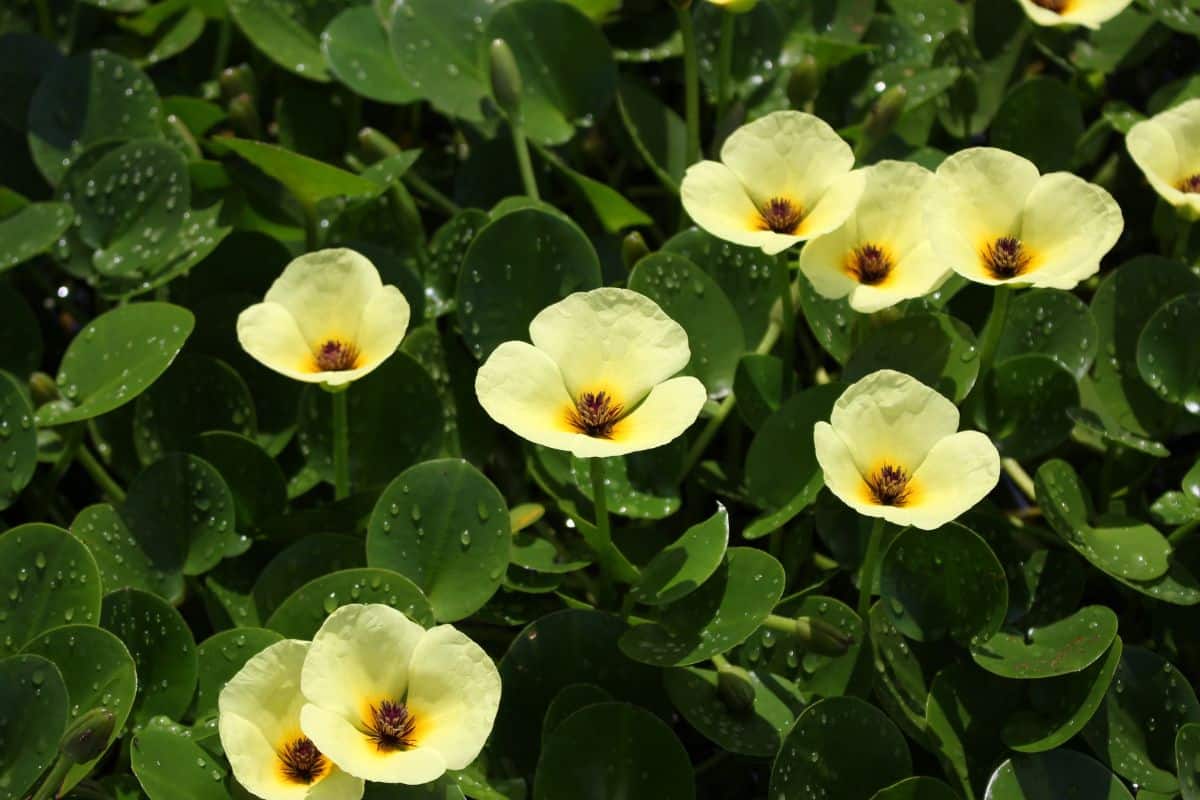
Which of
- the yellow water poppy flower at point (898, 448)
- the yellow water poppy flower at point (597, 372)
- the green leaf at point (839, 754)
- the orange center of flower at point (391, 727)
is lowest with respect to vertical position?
the green leaf at point (839, 754)

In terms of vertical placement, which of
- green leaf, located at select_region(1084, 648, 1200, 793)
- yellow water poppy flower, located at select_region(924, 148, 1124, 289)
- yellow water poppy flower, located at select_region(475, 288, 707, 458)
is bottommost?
green leaf, located at select_region(1084, 648, 1200, 793)

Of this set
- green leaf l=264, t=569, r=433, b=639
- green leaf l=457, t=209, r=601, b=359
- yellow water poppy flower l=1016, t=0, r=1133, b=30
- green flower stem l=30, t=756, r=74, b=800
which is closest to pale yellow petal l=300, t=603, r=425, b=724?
green leaf l=264, t=569, r=433, b=639

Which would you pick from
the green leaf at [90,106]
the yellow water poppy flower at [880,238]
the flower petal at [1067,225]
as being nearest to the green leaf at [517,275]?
the yellow water poppy flower at [880,238]

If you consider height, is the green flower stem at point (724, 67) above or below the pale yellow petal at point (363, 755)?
above

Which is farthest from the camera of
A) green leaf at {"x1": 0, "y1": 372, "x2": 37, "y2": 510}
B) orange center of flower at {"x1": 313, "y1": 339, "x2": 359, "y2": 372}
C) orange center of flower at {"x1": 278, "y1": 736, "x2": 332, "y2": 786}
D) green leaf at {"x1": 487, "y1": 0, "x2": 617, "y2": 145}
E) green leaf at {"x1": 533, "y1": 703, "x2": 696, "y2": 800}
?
green leaf at {"x1": 487, "y1": 0, "x2": 617, "y2": 145}

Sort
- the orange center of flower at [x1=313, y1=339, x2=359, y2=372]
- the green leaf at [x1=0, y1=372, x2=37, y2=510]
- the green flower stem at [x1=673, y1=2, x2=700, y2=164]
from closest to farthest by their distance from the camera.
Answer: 1. the orange center of flower at [x1=313, y1=339, x2=359, y2=372]
2. the green leaf at [x1=0, y1=372, x2=37, y2=510]
3. the green flower stem at [x1=673, y1=2, x2=700, y2=164]

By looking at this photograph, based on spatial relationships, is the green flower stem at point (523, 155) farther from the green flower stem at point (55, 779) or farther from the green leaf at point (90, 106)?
the green flower stem at point (55, 779)

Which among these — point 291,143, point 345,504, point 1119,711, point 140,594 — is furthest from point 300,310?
point 1119,711

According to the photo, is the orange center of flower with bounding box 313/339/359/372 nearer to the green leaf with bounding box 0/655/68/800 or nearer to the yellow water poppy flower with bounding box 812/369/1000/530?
the green leaf with bounding box 0/655/68/800
